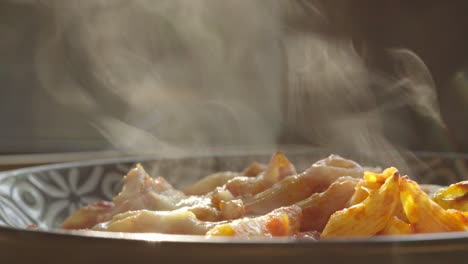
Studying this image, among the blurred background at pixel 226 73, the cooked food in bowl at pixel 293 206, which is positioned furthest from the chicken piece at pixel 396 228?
the blurred background at pixel 226 73

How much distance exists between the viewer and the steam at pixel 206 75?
107 inches

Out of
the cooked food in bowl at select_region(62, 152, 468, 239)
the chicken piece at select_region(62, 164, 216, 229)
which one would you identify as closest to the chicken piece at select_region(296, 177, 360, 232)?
the cooked food in bowl at select_region(62, 152, 468, 239)

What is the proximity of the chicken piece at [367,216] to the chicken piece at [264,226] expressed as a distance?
0.14ft

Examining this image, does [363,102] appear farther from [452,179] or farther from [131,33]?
[452,179]

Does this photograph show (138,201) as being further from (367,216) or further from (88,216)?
(367,216)

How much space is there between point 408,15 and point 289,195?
1.96m

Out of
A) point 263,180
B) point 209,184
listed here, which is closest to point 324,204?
point 263,180

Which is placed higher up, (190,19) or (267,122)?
(190,19)

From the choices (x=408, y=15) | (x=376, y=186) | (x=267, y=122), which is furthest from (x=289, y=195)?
(x=267, y=122)

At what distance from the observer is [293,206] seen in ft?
2.09

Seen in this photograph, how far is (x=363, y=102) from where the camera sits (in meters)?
2.88

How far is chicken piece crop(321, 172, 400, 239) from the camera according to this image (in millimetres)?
531

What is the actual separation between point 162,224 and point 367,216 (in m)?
0.20

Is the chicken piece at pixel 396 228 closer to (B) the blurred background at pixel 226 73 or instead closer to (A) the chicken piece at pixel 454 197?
(A) the chicken piece at pixel 454 197
